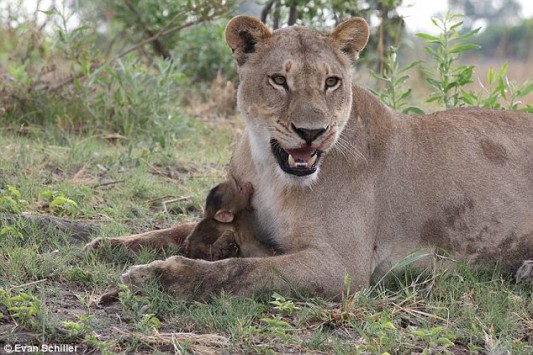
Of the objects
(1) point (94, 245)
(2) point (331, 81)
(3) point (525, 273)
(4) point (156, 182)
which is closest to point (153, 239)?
(1) point (94, 245)

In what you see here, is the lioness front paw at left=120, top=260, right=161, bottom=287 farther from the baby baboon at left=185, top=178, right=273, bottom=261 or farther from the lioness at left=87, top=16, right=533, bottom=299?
the baby baboon at left=185, top=178, right=273, bottom=261

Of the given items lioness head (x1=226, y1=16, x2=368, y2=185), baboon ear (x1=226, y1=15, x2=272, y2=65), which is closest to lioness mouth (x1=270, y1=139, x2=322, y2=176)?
A: lioness head (x1=226, y1=16, x2=368, y2=185)

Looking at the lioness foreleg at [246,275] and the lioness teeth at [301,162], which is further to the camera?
the lioness teeth at [301,162]

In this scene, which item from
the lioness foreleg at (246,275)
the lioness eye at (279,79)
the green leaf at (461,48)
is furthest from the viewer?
the green leaf at (461,48)

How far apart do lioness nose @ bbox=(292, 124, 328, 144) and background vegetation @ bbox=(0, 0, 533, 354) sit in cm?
70

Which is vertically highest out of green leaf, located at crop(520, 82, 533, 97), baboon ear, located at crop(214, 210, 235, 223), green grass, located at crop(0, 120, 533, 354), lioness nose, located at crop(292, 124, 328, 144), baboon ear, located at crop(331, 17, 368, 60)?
baboon ear, located at crop(331, 17, 368, 60)

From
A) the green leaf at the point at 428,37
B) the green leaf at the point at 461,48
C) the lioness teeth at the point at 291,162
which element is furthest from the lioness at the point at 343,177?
the green leaf at the point at 428,37

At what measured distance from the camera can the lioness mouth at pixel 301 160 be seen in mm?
4152

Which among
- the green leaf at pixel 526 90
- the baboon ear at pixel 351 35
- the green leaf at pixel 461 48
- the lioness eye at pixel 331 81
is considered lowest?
the green leaf at pixel 526 90

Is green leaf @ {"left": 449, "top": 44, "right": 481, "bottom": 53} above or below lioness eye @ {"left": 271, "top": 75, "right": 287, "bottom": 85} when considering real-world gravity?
below

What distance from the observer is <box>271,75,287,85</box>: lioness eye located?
4254 mm

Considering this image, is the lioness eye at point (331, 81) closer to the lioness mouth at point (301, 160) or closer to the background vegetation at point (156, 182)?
the lioness mouth at point (301, 160)

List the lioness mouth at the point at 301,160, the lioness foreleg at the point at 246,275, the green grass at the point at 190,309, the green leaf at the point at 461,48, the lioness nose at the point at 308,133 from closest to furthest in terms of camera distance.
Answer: the green grass at the point at 190,309 < the lioness foreleg at the point at 246,275 < the lioness nose at the point at 308,133 < the lioness mouth at the point at 301,160 < the green leaf at the point at 461,48

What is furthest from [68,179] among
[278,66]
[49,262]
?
[278,66]
